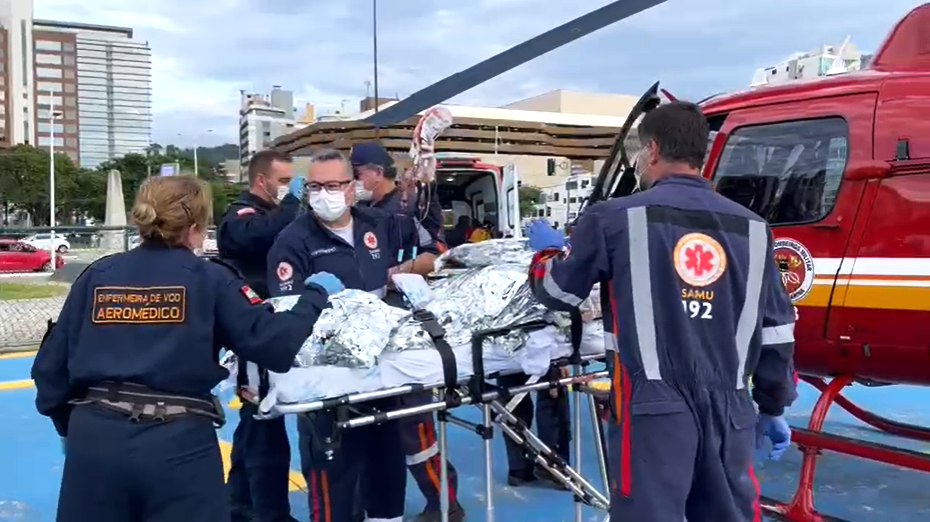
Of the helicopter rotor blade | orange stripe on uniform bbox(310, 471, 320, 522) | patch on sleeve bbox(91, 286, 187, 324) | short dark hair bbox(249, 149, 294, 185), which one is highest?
the helicopter rotor blade

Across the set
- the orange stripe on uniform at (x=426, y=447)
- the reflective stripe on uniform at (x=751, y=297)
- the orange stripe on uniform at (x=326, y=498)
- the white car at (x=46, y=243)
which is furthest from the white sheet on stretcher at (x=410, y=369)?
the white car at (x=46, y=243)

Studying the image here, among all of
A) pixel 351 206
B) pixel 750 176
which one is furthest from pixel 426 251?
pixel 750 176

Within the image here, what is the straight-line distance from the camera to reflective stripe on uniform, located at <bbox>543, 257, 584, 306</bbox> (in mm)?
→ 2654

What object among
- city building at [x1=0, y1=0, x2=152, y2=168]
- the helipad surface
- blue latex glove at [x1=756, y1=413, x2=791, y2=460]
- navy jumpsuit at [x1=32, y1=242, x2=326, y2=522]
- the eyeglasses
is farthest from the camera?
city building at [x1=0, y1=0, x2=152, y2=168]

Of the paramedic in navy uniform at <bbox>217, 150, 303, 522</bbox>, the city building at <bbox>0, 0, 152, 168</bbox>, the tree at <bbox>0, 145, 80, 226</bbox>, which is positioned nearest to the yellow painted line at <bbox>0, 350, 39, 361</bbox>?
the paramedic in navy uniform at <bbox>217, 150, 303, 522</bbox>

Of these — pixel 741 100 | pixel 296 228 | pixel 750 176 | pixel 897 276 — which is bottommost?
pixel 897 276

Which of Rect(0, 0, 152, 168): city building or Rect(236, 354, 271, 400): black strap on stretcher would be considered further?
Rect(0, 0, 152, 168): city building

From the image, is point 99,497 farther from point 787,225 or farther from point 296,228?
point 787,225

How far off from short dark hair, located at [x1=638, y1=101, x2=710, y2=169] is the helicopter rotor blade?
113 inches

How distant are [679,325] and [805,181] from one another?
1.99 metres

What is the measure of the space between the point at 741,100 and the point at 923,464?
1.94 metres

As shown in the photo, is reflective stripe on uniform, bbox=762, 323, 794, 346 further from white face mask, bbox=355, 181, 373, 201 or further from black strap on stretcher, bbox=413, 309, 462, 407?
white face mask, bbox=355, 181, 373, 201

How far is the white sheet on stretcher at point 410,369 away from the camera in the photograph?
297 cm

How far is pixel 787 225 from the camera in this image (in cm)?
407
